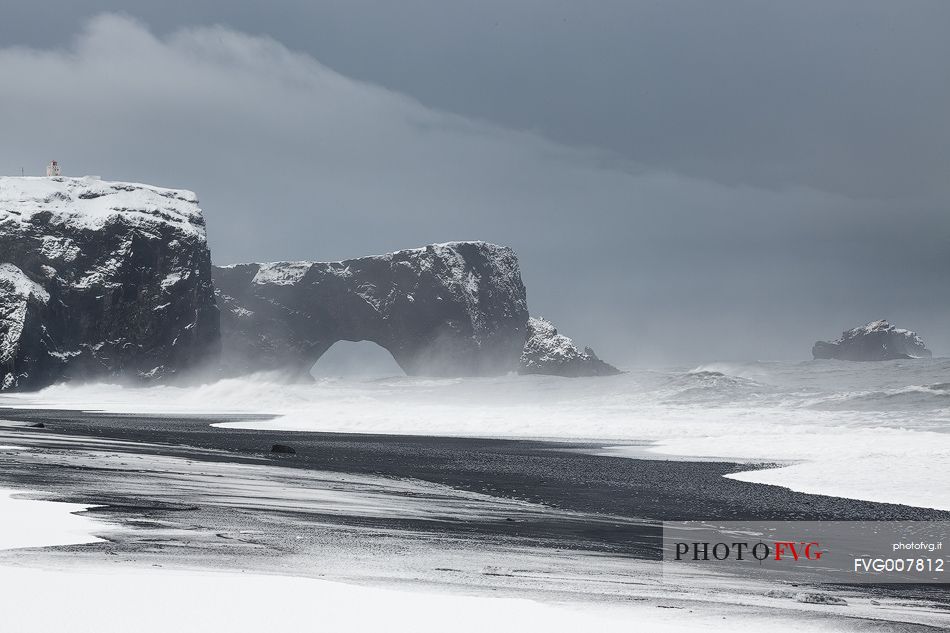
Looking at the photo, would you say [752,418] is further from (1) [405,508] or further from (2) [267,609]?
(2) [267,609]

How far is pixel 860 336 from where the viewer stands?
512 ft

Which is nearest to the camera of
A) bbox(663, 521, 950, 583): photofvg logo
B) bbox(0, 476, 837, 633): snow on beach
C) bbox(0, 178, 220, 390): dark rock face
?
bbox(0, 476, 837, 633): snow on beach

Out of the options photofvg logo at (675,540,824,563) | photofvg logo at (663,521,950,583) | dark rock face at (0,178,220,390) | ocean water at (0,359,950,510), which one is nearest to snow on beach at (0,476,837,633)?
photofvg logo at (663,521,950,583)

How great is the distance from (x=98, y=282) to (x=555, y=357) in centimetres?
7337

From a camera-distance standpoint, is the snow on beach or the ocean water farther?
the ocean water

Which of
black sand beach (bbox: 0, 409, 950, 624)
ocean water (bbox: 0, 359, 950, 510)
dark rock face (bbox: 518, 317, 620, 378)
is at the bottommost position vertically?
black sand beach (bbox: 0, 409, 950, 624)

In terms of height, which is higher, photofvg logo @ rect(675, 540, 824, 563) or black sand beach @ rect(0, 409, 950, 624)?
black sand beach @ rect(0, 409, 950, 624)

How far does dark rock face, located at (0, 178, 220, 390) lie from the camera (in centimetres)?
12644

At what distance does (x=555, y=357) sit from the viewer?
161500 millimetres

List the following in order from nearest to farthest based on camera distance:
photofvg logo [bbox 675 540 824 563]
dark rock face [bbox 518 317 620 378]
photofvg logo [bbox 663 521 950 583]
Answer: photofvg logo [bbox 663 521 950 583] < photofvg logo [bbox 675 540 824 563] < dark rock face [bbox 518 317 620 378]

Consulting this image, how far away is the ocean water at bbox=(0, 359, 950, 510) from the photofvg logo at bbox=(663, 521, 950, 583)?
399 cm

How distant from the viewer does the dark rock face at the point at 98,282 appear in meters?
126

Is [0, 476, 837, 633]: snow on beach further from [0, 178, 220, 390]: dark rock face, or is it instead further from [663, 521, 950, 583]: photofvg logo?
[0, 178, 220, 390]: dark rock face

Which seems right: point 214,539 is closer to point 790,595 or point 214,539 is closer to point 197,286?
point 790,595
